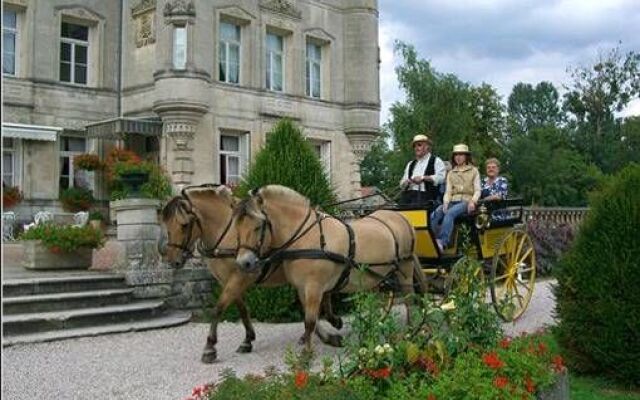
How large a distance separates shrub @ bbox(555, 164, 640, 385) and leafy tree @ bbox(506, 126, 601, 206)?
39339mm

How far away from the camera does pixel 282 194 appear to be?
23.5 feet

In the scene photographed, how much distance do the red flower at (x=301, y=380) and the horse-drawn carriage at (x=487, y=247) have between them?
14.7ft

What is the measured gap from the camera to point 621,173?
259 inches

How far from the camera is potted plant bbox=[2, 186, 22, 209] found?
19547mm

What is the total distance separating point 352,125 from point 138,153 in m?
7.62

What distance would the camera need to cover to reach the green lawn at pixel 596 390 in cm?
588

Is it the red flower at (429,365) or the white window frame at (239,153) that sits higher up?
the white window frame at (239,153)

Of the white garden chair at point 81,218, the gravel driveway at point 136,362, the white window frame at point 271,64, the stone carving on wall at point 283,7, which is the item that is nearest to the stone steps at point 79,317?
the gravel driveway at point 136,362

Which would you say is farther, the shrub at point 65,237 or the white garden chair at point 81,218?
the white garden chair at point 81,218

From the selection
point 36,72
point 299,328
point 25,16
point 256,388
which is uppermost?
point 25,16

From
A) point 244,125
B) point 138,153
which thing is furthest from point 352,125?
point 138,153

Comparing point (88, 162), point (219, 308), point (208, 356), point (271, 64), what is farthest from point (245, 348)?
point (271, 64)

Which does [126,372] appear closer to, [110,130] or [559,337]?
[559,337]

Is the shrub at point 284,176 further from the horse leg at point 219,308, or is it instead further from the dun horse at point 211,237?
the horse leg at point 219,308
